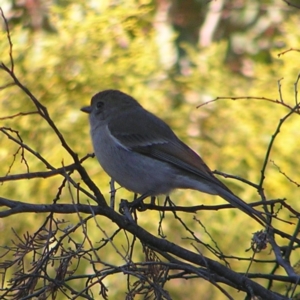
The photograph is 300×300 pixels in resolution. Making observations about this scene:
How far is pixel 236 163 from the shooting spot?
20.0ft

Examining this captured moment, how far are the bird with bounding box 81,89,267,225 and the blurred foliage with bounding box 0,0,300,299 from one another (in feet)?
5.45

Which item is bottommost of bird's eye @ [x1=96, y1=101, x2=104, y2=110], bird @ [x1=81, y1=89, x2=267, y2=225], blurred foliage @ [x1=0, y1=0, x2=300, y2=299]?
bird @ [x1=81, y1=89, x2=267, y2=225]

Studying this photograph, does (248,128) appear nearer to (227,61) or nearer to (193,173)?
(227,61)

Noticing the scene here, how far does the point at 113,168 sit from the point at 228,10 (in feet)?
13.9

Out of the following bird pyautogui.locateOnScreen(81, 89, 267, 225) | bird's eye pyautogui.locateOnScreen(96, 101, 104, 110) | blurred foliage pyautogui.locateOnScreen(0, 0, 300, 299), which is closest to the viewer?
bird pyautogui.locateOnScreen(81, 89, 267, 225)

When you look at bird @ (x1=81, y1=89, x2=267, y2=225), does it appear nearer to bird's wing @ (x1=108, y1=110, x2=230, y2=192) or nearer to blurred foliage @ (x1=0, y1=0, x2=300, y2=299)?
bird's wing @ (x1=108, y1=110, x2=230, y2=192)

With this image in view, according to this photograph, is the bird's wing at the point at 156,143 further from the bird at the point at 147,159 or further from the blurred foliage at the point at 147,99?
the blurred foliage at the point at 147,99

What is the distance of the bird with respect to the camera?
3.64 meters

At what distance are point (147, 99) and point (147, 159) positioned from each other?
8.33ft

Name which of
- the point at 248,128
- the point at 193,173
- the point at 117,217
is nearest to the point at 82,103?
the point at 248,128

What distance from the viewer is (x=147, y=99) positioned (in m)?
6.28

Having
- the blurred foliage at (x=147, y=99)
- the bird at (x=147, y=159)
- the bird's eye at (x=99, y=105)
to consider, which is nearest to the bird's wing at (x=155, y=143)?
the bird at (x=147, y=159)

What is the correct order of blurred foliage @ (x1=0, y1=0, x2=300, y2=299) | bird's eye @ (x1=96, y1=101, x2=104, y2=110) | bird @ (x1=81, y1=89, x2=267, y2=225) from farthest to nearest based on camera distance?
blurred foliage @ (x1=0, y1=0, x2=300, y2=299), bird's eye @ (x1=96, y1=101, x2=104, y2=110), bird @ (x1=81, y1=89, x2=267, y2=225)

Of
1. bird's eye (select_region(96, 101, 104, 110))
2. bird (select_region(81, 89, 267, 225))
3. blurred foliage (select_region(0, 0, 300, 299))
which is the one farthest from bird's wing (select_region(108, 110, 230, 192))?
blurred foliage (select_region(0, 0, 300, 299))
